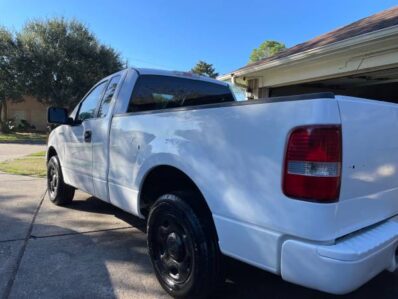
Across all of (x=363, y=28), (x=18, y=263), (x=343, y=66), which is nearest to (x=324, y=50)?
(x=343, y=66)

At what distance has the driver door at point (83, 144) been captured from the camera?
4684mm

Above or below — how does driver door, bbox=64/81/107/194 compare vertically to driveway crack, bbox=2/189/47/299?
above

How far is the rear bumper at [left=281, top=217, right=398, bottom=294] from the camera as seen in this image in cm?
210

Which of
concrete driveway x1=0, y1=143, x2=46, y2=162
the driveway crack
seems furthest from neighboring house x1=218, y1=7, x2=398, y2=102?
concrete driveway x1=0, y1=143, x2=46, y2=162

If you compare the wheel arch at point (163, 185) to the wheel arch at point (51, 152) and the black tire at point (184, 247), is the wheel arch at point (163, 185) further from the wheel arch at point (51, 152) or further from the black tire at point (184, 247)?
the wheel arch at point (51, 152)

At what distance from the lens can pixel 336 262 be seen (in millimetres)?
2090

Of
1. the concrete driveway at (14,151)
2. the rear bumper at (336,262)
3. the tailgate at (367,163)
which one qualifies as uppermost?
the tailgate at (367,163)

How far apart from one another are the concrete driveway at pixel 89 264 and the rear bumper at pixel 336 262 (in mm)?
1093

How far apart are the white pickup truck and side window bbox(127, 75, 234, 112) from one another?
740 mm

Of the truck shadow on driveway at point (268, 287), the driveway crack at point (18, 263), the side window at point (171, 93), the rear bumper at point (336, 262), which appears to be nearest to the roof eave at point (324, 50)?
the side window at point (171, 93)

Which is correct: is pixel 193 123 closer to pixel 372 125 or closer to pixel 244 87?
pixel 372 125

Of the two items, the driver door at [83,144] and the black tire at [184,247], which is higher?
the driver door at [83,144]

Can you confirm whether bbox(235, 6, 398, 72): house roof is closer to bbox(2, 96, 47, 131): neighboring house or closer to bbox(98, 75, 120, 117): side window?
bbox(98, 75, 120, 117): side window

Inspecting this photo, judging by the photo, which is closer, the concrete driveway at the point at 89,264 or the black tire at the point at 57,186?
the concrete driveway at the point at 89,264
